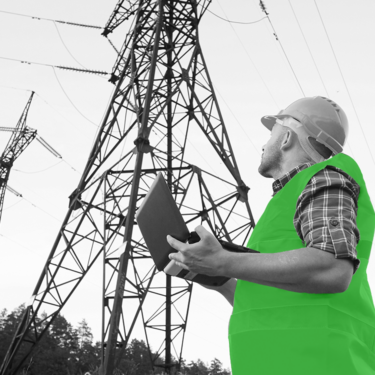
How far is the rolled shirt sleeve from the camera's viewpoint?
1.22 meters

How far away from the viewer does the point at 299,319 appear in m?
1.28

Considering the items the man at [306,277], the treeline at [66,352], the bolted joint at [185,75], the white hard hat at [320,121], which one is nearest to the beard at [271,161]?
the white hard hat at [320,121]

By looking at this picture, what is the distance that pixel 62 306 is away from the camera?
908 cm

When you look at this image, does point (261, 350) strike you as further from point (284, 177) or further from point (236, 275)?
point (284, 177)

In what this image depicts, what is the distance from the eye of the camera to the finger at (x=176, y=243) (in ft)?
4.64

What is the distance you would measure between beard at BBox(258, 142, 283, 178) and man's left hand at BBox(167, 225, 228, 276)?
24.1 inches

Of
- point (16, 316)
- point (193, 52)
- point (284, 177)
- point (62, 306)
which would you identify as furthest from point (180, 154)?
point (16, 316)

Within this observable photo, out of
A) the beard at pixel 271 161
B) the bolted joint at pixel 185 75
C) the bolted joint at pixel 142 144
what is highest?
the bolted joint at pixel 185 75

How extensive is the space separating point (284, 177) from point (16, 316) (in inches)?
2462

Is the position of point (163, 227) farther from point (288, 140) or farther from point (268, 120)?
point (268, 120)

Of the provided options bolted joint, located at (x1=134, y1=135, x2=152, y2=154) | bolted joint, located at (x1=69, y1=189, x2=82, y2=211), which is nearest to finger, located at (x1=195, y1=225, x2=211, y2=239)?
bolted joint, located at (x1=134, y1=135, x2=152, y2=154)

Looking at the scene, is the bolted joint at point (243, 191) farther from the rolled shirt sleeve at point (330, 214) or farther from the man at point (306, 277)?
the rolled shirt sleeve at point (330, 214)

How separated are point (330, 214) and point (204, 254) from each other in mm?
415

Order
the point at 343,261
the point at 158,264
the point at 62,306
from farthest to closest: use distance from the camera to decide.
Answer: the point at 62,306 → the point at 158,264 → the point at 343,261
